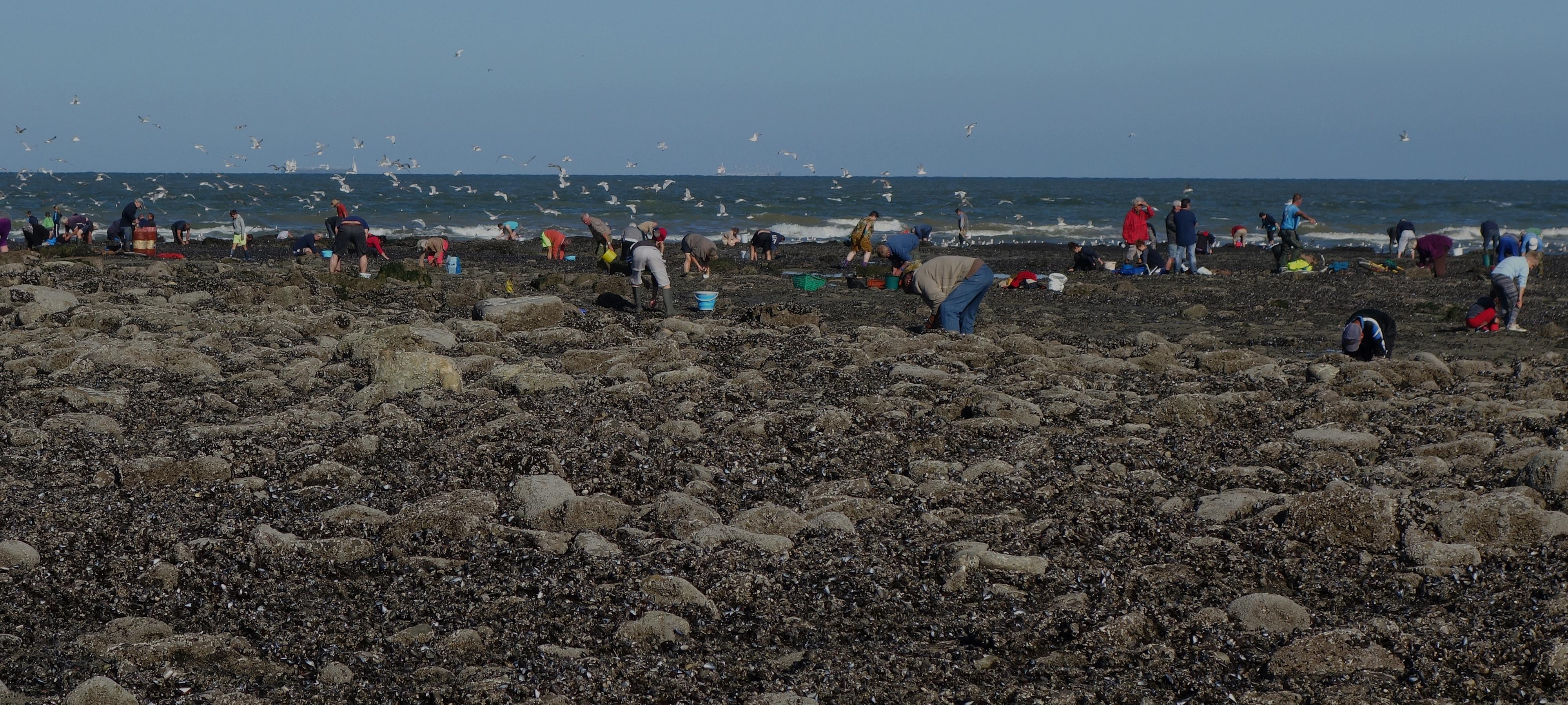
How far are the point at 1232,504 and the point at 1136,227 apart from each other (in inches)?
681

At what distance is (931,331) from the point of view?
43.7ft

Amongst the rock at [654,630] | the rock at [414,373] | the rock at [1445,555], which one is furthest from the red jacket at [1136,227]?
the rock at [654,630]

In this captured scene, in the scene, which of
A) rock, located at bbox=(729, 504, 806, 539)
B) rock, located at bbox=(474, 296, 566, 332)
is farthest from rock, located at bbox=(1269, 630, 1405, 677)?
rock, located at bbox=(474, 296, 566, 332)

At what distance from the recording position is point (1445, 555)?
6.13 metres

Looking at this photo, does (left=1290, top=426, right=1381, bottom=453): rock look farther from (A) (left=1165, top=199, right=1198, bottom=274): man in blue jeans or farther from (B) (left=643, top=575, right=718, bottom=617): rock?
(A) (left=1165, top=199, right=1198, bottom=274): man in blue jeans

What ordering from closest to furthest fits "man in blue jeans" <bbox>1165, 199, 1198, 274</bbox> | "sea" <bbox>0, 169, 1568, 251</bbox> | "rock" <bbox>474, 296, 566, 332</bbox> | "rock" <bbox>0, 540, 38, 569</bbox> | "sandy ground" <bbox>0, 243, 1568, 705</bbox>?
1. "sandy ground" <bbox>0, 243, 1568, 705</bbox>
2. "rock" <bbox>0, 540, 38, 569</bbox>
3. "rock" <bbox>474, 296, 566, 332</bbox>
4. "man in blue jeans" <bbox>1165, 199, 1198, 274</bbox>
5. "sea" <bbox>0, 169, 1568, 251</bbox>

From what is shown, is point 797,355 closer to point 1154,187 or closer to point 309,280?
point 309,280

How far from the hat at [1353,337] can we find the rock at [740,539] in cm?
752

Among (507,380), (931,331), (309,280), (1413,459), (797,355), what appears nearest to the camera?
(1413,459)

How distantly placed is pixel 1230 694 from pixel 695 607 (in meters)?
2.19

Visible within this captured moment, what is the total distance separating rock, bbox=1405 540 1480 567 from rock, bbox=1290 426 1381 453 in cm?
211

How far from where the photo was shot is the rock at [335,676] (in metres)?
4.86

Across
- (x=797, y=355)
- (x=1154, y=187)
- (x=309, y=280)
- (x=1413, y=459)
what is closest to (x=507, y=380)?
(x=797, y=355)

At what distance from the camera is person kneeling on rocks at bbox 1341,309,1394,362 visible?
11883 mm
